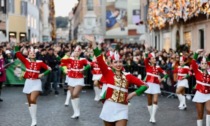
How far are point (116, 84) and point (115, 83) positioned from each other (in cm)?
2

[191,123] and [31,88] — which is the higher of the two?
[31,88]

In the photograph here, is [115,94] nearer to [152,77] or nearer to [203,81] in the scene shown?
[203,81]

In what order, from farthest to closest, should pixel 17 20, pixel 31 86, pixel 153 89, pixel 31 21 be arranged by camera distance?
1. pixel 31 21
2. pixel 17 20
3. pixel 153 89
4. pixel 31 86

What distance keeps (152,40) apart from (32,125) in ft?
131

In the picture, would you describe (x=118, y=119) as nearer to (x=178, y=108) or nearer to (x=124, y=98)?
(x=124, y=98)

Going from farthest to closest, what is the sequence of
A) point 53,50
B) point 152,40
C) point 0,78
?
point 152,40 < point 53,50 < point 0,78

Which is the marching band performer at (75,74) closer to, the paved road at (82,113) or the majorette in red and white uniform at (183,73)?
the paved road at (82,113)

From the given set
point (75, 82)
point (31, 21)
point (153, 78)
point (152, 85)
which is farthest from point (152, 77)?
point (31, 21)

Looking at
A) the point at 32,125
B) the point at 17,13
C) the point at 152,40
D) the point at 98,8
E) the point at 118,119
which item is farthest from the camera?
the point at 98,8

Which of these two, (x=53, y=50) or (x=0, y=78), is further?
(x=53, y=50)

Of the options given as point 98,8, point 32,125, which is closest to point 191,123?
point 32,125

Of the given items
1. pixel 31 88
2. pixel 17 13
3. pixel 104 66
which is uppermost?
pixel 17 13

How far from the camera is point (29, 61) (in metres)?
12.0

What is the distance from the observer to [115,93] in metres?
7.61
